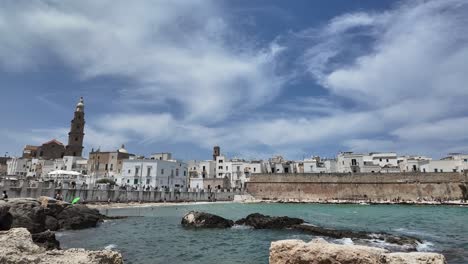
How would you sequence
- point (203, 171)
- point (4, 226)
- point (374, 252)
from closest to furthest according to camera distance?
1. point (374, 252)
2. point (4, 226)
3. point (203, 171)

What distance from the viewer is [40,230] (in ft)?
57.2

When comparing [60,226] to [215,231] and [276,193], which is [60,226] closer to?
[215,231]

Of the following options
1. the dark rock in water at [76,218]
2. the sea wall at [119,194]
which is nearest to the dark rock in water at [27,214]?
the dark rock in water at [76,218]

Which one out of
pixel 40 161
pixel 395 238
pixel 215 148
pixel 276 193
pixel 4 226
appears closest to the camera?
pixel 4 226

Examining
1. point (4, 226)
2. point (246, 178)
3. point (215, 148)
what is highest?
point (215, 148)

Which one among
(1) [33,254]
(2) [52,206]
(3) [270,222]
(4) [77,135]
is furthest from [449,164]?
(4) [77,135]

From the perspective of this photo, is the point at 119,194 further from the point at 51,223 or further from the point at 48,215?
the point at 51,223

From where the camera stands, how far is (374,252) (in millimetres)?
4758

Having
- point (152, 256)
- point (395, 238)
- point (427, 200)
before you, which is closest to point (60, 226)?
point (152, 256)

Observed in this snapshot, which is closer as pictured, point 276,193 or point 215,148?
point 276,193

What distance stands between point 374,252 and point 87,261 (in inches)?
155

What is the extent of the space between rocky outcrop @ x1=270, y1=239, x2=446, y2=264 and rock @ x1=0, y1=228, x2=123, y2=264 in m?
2.57

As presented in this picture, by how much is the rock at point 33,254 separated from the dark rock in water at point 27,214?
45.1 feet

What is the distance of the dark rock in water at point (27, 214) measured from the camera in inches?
656
